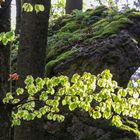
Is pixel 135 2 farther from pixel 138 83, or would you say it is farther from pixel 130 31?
pixel 138 83

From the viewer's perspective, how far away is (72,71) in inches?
392

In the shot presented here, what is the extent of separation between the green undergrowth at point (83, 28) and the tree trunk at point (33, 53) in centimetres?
186

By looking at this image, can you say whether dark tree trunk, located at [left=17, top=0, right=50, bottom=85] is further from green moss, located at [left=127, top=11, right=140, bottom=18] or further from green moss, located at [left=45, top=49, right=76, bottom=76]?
green moss, located at [left=127, top=11, right=140, bottom=18]

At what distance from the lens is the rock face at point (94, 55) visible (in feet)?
30.7

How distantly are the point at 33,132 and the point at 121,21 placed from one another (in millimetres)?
4990

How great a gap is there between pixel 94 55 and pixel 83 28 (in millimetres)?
2880

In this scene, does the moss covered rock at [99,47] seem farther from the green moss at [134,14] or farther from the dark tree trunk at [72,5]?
the dark tree trunk at [72,5]

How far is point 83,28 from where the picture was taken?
12758 mm

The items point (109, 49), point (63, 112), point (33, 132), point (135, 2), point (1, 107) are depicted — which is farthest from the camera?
point (135, 2)

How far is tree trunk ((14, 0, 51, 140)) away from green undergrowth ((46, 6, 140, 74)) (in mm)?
1861

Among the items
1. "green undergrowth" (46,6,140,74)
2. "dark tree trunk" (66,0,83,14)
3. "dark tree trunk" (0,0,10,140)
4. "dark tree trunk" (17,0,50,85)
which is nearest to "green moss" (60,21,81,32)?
"green undergrowth" (46,6,140,74)

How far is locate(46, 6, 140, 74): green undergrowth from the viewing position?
11023mm

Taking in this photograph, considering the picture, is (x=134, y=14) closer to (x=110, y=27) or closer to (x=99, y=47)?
(x=110, y=27)

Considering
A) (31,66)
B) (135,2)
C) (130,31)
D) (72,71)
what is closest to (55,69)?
(72,71)
